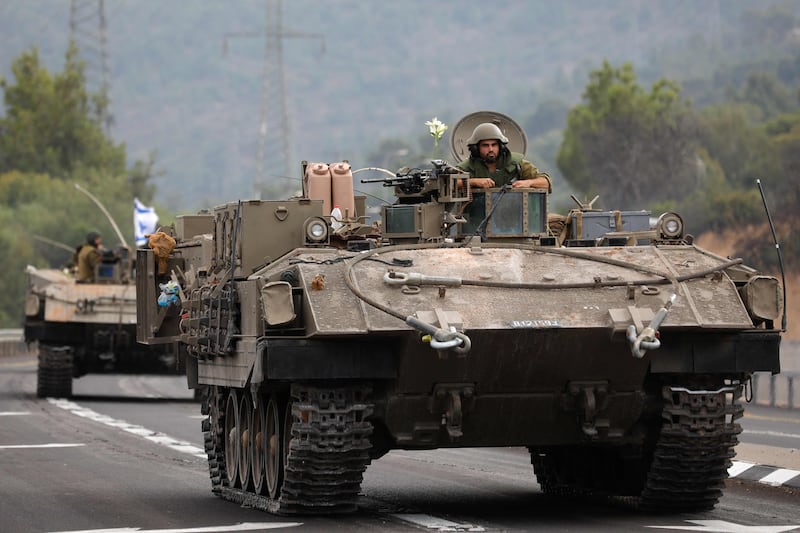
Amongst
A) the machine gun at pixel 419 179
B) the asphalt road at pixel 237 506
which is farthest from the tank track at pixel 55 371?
the machine gun at pixel 419 179

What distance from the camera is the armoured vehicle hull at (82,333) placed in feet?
108

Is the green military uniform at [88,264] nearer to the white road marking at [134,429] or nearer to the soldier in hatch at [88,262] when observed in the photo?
the soldier in hatch at [88,262]

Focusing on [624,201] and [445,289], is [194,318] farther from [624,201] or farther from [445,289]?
[624,201]

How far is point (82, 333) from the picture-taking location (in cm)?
3341

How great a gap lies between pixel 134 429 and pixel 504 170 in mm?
11043

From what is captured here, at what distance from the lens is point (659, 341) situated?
14.6 meters

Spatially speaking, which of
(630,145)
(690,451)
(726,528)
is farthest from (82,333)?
(630,145)

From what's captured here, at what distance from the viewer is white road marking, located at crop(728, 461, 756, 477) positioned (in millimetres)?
19125

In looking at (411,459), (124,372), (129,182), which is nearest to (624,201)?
(129,182)

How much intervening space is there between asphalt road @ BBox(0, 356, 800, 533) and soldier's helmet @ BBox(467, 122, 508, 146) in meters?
3.11

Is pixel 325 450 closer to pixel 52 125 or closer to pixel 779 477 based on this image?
pixel 779 477

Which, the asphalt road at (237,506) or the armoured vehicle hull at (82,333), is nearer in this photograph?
the asphalt road at (237,506)

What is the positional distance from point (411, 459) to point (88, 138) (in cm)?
8239

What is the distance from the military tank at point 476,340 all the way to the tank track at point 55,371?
16923 millimetres
